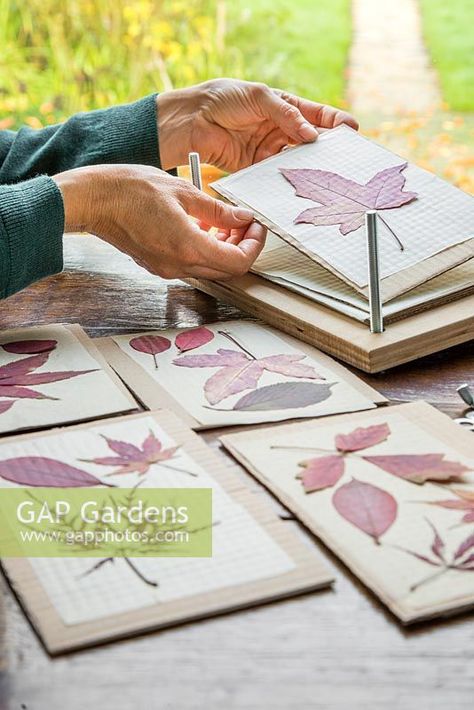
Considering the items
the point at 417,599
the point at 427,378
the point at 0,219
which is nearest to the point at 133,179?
the point at 0,219

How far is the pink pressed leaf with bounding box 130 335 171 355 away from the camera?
1009 mm

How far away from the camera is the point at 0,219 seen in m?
1.04

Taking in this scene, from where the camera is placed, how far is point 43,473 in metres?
0.74

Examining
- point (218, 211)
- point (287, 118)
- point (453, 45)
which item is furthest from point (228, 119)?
point (453, 45)

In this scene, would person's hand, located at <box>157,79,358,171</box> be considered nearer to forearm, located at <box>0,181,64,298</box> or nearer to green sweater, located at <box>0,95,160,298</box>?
green sweater, located at <box>0,95,160,298</box>

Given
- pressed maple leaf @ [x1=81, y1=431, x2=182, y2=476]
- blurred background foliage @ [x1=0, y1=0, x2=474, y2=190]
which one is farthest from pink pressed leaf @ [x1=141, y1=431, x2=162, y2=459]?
blurred background foliage @ [x1=0, y1=0, x2=474, y2=190]

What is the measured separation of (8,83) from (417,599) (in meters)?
2.83

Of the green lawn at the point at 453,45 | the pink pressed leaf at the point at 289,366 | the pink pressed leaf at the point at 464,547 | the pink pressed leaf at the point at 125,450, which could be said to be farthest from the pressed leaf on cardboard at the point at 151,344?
the green lawn at the point at 453,45

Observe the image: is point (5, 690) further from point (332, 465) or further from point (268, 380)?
point (268, 380)

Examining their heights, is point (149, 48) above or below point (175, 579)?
below

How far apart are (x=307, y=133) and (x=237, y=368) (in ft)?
1.48

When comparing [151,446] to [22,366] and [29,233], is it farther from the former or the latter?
[29,233]

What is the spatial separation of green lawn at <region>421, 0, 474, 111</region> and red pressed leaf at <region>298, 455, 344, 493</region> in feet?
8.34

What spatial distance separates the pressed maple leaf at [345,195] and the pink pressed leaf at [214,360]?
201mm
